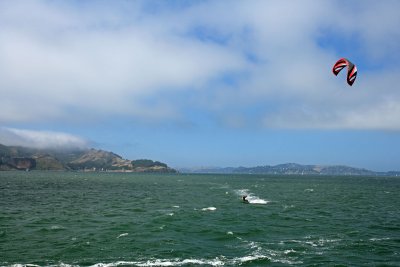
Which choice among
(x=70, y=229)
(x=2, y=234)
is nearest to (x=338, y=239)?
(x=70, y=229)

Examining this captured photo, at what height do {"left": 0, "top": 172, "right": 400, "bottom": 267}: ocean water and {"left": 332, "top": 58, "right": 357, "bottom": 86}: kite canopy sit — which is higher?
{"left": 332, "top": 58, "right": 357, "bottom": 86}: kite canopy

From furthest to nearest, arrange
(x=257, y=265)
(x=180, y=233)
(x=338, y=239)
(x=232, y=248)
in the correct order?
1. (x=180, y=233)
2. (x=338, y=239)
3. (x=232, y=248)
4. (x=257, y=265)

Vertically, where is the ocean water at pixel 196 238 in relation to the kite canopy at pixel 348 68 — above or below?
below

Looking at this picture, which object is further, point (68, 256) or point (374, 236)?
point (374, 236)

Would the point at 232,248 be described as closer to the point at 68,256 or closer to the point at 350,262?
the point at 350,262

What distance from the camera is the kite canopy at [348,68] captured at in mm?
35362

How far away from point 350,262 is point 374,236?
51.5 ft

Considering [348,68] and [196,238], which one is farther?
[196,238]

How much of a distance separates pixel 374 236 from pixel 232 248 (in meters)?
20.9

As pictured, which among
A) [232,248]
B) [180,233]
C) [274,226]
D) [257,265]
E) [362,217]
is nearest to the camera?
[257,265]

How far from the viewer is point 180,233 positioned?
5259 centimetres

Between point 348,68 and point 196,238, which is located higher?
point 348,68

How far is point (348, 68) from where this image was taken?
37.1 metres

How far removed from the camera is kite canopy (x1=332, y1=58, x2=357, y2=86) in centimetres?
3536
